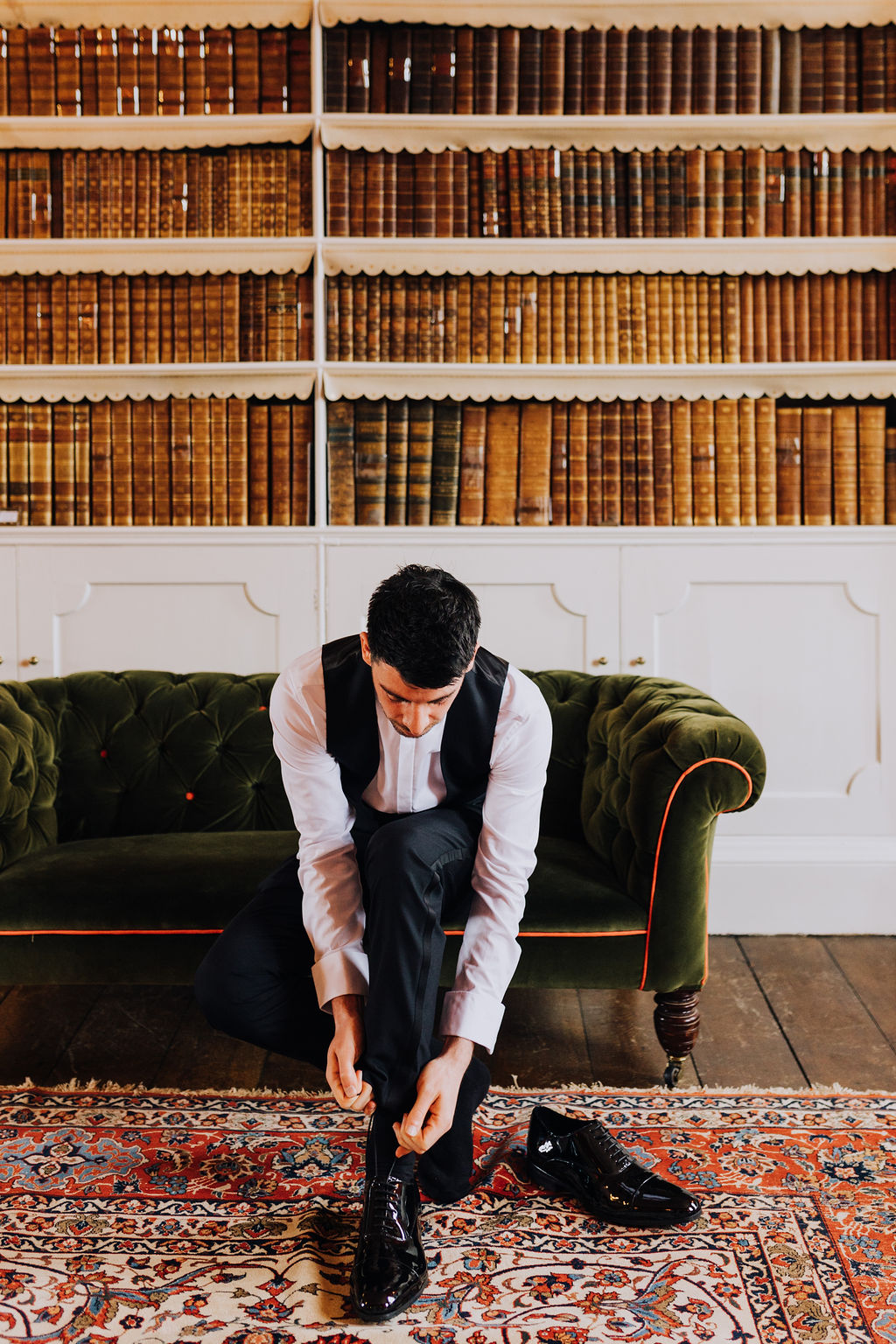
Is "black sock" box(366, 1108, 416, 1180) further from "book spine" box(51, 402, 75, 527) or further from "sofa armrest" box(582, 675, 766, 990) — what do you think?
"book spine" box(51, 402, 75, 527)

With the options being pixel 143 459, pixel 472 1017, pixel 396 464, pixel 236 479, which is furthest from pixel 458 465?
pixel 472 1017

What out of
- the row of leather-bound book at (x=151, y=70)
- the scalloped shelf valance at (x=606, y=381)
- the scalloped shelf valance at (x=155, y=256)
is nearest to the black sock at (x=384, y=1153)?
the scalloped shelf valance at (x=606, y=381)

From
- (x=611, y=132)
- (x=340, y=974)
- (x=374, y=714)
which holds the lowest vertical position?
(x=340, y=974)

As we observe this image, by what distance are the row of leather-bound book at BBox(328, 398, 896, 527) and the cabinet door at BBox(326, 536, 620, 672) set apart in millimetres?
76

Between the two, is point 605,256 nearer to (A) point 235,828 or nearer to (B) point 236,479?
(B) point 236,479

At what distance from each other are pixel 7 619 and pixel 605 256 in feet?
5.83

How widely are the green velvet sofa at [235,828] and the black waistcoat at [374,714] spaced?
416mm

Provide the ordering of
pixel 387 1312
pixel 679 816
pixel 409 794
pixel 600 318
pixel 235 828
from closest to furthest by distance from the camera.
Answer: pixel 387 1312, pixel 409 794, pixel 679 816, pixel 235 828, pixel 600 318

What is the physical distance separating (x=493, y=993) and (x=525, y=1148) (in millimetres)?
394

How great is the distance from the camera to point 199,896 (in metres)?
1.86

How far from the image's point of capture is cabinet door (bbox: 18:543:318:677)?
2.69 meters

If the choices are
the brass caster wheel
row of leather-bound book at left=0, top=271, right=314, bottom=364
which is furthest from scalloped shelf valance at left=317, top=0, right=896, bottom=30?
the brass caster wheel

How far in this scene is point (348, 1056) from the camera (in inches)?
52.5

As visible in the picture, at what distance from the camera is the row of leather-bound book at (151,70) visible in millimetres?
2611
